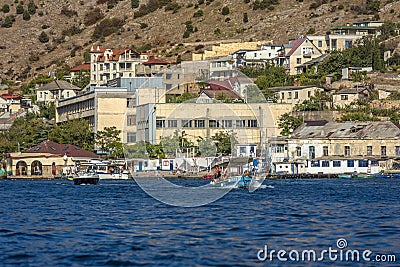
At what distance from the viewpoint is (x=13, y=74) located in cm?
19725

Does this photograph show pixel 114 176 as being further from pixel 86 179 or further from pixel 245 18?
pixel 245 18

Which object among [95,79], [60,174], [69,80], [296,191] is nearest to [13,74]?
[69,80]

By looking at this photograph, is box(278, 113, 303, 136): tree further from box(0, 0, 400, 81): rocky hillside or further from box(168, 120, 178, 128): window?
box(0, 0, 400, 81): rocky hillside

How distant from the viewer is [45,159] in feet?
388

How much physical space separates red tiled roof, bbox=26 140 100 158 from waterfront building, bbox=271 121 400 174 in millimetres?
20952

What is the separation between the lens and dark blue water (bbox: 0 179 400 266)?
31.5 m

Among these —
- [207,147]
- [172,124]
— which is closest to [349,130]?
[207,147]

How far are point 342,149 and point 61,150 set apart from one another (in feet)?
102

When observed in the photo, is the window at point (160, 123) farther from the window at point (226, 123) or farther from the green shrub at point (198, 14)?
the green shrub at point (198, 14)

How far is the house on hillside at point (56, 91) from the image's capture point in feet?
510

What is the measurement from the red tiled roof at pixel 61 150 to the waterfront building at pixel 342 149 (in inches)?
825

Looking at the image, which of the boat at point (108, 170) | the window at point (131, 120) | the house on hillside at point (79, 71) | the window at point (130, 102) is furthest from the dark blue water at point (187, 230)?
the house on hillside at point (79, 71)

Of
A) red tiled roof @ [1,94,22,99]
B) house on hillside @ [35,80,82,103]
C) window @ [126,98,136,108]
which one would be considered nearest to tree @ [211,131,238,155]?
window @ [126,98,136,108]

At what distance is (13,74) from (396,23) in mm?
75137
